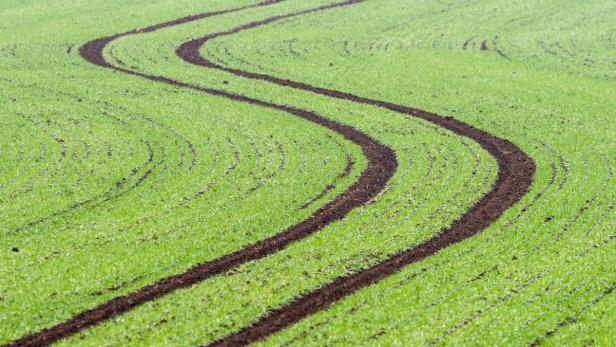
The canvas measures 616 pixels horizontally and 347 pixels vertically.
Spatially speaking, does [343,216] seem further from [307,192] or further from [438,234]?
[438,234]

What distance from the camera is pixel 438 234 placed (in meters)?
35.4

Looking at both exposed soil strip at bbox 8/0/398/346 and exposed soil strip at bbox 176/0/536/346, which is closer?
exposed soil strip at bbox 8/0/398/346

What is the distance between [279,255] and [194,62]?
43.3 meters

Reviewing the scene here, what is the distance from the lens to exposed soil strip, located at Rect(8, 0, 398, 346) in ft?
91.4

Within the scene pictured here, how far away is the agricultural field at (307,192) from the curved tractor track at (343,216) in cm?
12

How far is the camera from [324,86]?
212ft

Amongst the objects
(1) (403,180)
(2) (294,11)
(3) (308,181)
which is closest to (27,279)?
(3) (308,181)

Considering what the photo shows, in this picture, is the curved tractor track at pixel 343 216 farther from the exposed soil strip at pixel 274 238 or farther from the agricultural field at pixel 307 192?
the agricultural field at pixel 307 192

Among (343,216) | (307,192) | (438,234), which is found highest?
(307,192)

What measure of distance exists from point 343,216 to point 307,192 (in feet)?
11.8

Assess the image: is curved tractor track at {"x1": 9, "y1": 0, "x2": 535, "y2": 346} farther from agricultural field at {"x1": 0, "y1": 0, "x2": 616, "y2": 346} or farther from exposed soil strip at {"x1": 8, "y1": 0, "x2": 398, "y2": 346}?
agricultural field at {"x1": 0, "y1": 0, "x2": 616, "y2": 346}

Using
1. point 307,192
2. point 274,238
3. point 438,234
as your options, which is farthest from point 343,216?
point 438,234

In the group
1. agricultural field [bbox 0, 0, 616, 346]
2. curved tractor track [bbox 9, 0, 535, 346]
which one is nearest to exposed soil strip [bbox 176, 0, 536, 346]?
curved tractor track [bbox 9, 0, 535, 346]

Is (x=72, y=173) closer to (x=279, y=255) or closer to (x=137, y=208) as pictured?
(x=137, y=208)
